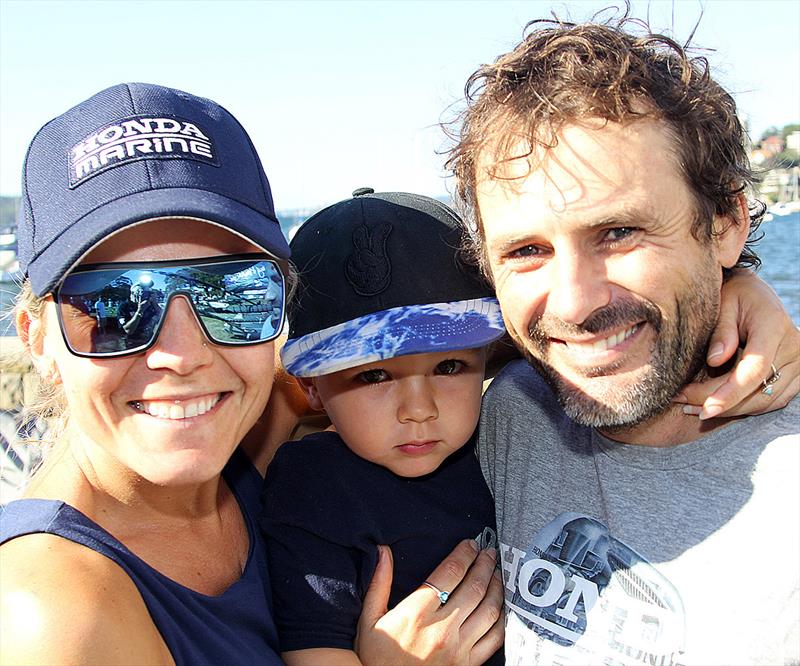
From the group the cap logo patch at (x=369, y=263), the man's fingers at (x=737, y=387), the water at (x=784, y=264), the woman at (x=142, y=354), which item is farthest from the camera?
the water at (x=784, y=264)

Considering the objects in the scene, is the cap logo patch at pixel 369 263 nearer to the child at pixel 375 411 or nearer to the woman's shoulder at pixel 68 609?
the child at pixel 375 411

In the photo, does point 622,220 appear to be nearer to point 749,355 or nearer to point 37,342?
point 749,355

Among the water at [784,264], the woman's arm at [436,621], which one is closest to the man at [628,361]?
the woman's arm at [436,621]

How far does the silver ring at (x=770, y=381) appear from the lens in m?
2.46

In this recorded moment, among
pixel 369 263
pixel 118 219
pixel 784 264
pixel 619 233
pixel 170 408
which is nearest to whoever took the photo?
pixel 118 219

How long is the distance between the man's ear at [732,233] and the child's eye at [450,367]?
1.04 meters

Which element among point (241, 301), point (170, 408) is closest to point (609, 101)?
point (241, 301)

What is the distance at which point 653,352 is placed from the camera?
260 centimetres

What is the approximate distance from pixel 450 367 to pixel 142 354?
50.8 inches

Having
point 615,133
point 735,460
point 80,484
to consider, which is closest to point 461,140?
point 615,133

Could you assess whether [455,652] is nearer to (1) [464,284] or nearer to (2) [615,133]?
(1) [464,284]

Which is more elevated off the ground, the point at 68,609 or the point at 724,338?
the point at 724,338

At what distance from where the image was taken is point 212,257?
2303 mm

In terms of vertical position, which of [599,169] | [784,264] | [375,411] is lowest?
[784,264]
